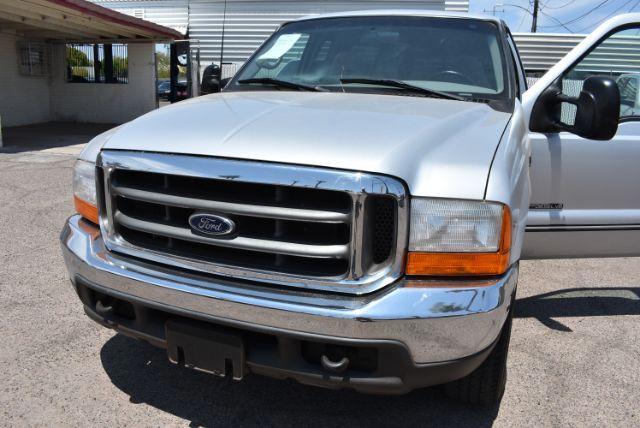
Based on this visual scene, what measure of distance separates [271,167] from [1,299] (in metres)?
2.81

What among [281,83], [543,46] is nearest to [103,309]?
[281,83]

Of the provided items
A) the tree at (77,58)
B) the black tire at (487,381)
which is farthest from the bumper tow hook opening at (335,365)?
the tree at (77,58)

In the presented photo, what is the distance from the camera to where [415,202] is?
200cm

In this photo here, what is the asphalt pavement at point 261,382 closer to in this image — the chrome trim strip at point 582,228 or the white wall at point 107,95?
the chrome trim strip at point 582,228

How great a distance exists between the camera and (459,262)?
6.70ft

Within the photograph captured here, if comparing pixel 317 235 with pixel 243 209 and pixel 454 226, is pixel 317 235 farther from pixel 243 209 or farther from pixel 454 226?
pixel 454 226

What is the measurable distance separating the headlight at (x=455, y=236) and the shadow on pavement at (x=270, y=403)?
1.00m

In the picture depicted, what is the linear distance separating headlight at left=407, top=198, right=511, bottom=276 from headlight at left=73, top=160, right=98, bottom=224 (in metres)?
1.41

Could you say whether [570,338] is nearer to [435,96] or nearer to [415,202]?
[435,96]

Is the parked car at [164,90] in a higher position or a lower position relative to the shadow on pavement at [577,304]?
Result: higher

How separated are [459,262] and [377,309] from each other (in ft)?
1.12

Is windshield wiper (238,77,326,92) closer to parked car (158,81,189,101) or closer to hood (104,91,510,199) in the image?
hood (104,91,510,199)

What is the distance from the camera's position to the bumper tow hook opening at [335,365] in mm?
2051

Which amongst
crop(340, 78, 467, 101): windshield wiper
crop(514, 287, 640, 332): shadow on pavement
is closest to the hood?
crop(340, 78, 467, 101): windshield wiper
